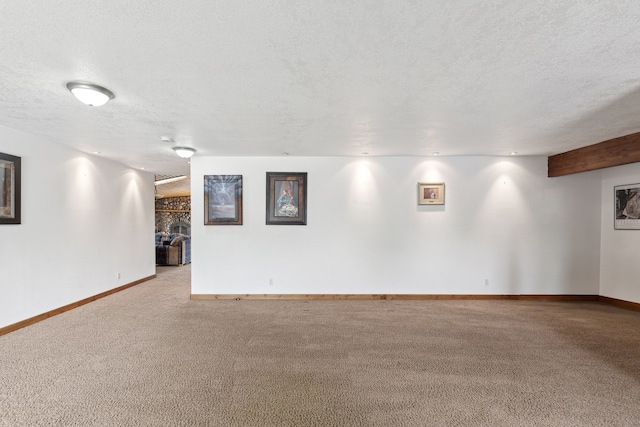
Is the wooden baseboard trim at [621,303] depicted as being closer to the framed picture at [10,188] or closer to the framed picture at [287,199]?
the framed picture at [287,199]

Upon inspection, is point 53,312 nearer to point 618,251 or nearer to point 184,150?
point 184,150

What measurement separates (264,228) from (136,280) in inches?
131

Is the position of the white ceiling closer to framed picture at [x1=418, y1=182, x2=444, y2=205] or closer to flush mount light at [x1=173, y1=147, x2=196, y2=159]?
flush mount light at [x1=173, y1=147, x2=196, y2=159]

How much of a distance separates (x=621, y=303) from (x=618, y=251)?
0.83 m

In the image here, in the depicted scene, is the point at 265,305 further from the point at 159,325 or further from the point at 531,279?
the point at 531,279

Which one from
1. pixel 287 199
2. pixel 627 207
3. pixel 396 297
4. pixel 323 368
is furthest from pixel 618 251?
pixel 287 199

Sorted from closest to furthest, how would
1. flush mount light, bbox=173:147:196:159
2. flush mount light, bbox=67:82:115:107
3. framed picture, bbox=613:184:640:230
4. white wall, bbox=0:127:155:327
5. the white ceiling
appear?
the white ceiling
flush mount light, bbox=67:82:115:107
white wall, bbox=0:127:155:327
flush mount light, bbox=173:147:196:159
framed picture, bbox=613:184:640:230

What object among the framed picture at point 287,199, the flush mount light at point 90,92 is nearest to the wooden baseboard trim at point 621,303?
the framed picture at point 287,199

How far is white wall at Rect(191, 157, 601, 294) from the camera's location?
16.6 ft

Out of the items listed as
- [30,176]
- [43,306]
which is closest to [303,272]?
[43,306]

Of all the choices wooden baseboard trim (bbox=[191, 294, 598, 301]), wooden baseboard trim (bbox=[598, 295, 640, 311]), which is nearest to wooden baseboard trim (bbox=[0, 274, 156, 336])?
wooden baseboard trim (bbox=[191, 294, 598, 301])

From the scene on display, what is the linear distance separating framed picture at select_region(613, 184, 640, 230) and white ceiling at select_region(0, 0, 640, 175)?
1.69 meters

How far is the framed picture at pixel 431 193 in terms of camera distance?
200 inches

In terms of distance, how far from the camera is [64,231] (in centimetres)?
437
